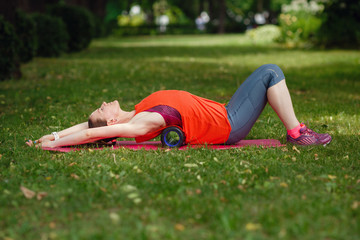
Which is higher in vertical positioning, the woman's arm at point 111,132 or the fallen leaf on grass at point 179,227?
the woman's arm at point 111,132

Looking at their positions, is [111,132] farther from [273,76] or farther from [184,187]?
[273,76]

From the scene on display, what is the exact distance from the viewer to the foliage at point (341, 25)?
18125mm

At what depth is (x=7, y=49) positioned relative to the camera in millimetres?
10453

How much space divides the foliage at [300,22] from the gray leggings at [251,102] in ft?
51.5

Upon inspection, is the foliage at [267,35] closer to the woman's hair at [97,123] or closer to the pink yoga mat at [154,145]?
the pink yoga mat at [154,145]

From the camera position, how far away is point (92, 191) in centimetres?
364

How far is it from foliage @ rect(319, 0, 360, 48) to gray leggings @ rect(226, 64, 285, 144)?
1453cm

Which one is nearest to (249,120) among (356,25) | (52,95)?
(52,95)

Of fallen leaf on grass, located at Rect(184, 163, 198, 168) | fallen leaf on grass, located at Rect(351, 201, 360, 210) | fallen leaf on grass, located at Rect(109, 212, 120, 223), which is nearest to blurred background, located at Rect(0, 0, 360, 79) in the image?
fallen leaf on grass, located at Rect(184, 163, 198, 168)

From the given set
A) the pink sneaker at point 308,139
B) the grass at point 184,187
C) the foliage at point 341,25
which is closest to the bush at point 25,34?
the grass at point 184,187

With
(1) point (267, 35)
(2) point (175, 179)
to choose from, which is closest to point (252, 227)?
(2) point (175, 179)

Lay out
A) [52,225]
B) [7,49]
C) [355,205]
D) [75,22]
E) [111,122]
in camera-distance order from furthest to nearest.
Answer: [75,22] < [7,49] < [111,122] < [355,205] < [52,225]

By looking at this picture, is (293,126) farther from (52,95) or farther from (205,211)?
(52,95)

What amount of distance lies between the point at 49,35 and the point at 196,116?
41.4ft
